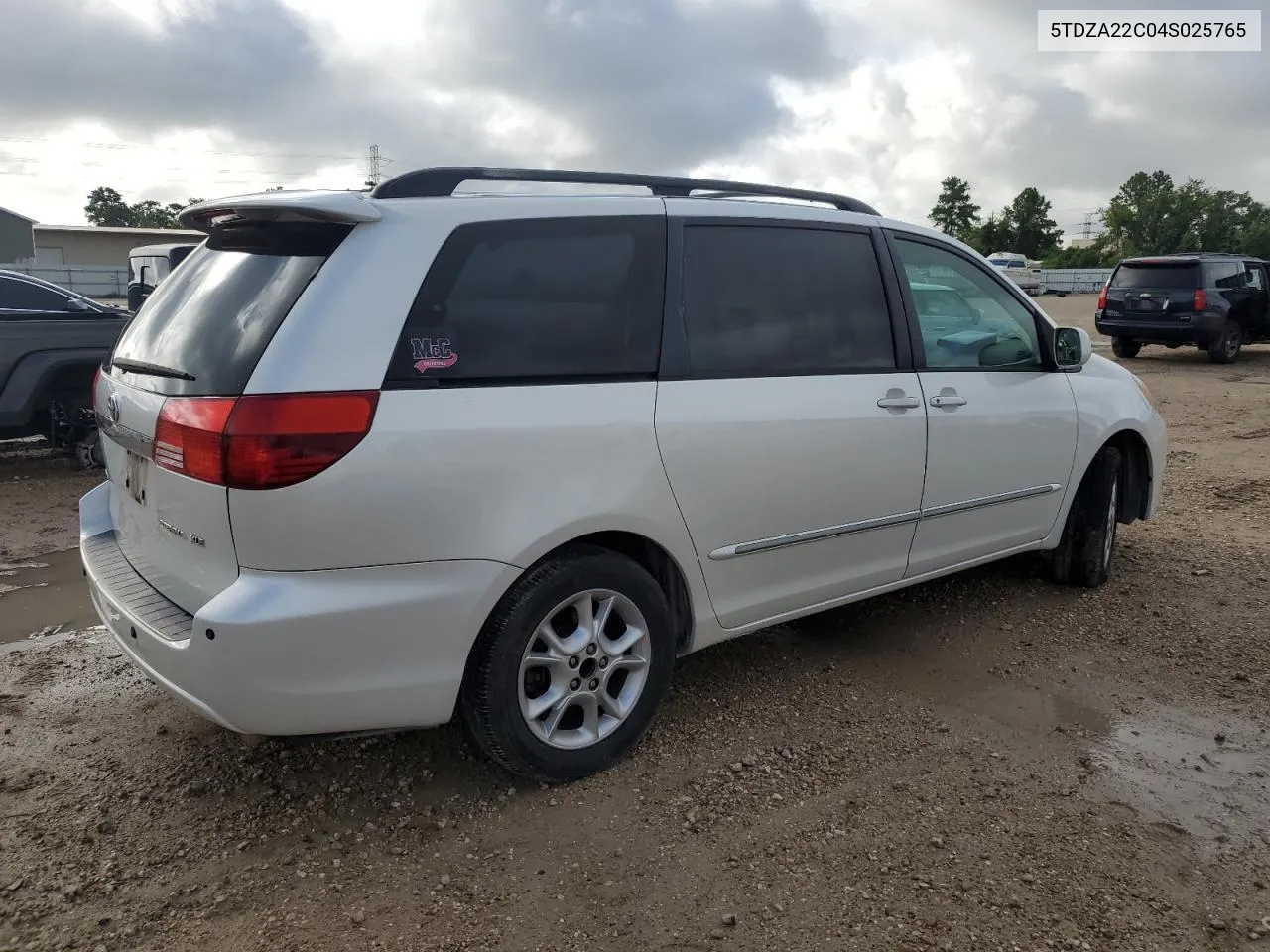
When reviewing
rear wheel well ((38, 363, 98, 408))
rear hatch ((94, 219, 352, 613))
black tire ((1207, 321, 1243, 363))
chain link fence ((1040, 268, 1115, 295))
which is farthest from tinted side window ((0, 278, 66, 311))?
chain link fence ((1040, 268, 1115, 295))

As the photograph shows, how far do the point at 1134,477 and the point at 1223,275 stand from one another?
12.6 m

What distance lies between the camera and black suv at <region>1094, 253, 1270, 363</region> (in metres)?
15.1

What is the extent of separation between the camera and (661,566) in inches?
127

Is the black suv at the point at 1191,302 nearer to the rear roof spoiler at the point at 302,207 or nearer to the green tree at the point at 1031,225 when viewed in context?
the rear roof spoiler at the point at 302,207

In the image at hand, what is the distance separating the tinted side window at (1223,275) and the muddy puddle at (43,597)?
15688mm

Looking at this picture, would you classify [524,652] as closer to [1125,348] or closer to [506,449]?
[506,449]

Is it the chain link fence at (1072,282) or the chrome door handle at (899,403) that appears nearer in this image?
the chrome door handle at (899,403)

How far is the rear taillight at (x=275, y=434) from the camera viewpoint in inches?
96.3

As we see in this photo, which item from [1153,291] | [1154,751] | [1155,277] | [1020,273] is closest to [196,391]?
[1154,751]

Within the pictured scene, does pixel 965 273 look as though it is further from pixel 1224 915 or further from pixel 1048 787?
pixel 1224 915

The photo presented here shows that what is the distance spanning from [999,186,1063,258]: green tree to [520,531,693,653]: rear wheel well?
9492 centimetres

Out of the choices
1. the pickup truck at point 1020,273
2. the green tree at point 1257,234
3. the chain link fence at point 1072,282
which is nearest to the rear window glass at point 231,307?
the pickup truck at point 1020,273

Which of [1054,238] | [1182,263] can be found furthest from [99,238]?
[1054,238]

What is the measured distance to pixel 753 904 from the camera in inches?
99.3
